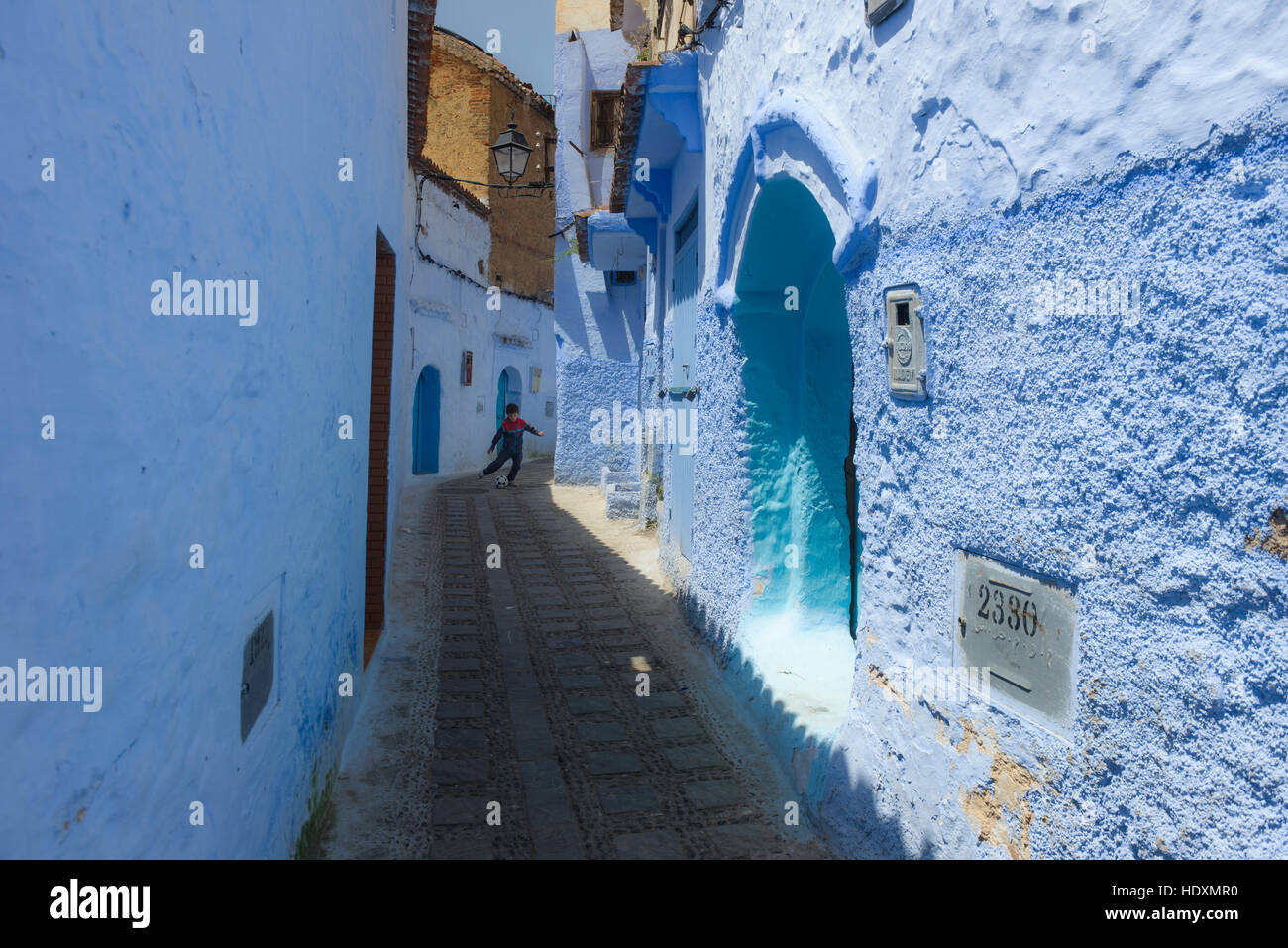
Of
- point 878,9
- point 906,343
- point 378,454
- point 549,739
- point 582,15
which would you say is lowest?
point 549,739

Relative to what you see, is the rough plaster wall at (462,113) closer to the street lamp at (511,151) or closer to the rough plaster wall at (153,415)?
the street lamp at (511,151)

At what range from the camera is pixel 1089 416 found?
2.13 meters

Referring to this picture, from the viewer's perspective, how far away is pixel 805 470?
516cm

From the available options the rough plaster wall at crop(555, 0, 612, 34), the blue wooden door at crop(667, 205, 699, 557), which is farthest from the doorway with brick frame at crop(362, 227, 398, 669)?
the rough plaster wall at crop(555, 0, 612, 34)

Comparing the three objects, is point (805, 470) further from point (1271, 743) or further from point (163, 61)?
point (163, 61)

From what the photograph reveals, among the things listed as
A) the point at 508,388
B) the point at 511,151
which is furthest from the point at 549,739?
the point at 508,388

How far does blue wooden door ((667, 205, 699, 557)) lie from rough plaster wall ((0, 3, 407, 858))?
3.95 metres

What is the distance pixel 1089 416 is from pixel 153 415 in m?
2.06

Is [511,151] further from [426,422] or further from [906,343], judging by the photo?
[906,343]

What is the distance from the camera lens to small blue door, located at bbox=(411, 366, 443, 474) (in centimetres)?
1527

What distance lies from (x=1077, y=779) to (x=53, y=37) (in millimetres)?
2542

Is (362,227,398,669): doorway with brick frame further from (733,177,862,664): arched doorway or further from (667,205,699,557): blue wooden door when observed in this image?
(733,177,862,664): arched doorway

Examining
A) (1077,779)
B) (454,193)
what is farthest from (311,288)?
(454,193)

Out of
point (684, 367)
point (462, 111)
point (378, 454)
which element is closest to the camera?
point (378, 454)
